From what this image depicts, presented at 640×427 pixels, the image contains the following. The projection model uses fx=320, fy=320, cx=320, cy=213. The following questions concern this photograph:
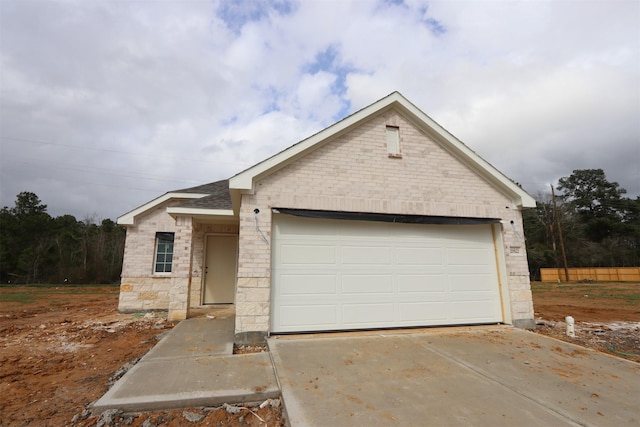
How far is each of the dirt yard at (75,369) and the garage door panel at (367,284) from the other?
139 inches

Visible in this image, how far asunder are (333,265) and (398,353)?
2.22 metres

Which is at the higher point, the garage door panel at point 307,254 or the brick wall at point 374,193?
the brick wall at point 374,193

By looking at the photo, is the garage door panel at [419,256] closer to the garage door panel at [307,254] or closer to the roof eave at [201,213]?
the garage door panel at [307,254]

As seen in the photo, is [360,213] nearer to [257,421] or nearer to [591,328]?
[257,421]

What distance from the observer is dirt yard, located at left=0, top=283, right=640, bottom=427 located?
3396mm

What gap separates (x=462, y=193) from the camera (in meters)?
7.79

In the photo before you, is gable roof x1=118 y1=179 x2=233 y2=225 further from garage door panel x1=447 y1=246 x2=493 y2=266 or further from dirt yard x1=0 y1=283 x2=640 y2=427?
garage door panel x1=447 y1=246 x2=493 y2=266

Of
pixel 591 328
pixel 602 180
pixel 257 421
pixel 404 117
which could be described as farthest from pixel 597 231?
pixel 257 421

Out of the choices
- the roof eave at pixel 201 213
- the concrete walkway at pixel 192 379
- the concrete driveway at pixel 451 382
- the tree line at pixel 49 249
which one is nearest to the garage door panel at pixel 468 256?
the concrete driveway at pixel 451 382

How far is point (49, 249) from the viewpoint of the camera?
1198 inches

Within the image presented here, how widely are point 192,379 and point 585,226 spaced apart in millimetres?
53763

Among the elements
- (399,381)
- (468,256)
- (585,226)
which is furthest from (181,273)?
(585,226)

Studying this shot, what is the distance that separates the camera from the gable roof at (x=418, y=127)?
21.9 feet

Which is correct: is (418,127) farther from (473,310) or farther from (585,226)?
(585,226)
